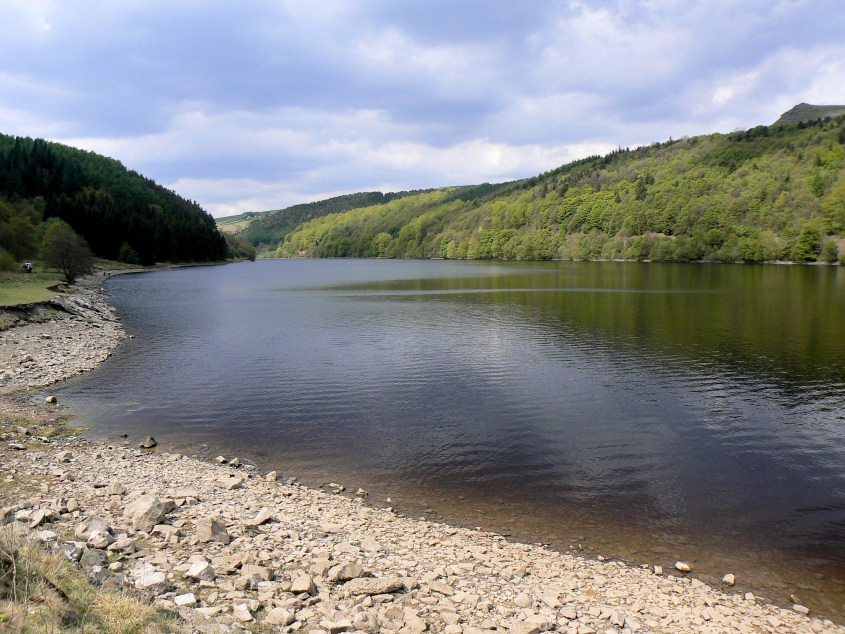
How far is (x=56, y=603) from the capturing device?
6.50m

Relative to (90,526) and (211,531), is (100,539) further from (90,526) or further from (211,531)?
(211,531)

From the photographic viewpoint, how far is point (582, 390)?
25.8m

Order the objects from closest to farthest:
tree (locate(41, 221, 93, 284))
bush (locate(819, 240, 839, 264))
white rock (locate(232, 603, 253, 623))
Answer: white rock (locate(232, 603, 253, 623))
tree (locate(41, 221, 93, 284))
bush (locate(819, 240, 839, 264))

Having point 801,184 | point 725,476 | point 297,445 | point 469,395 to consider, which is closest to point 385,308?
point 469,395

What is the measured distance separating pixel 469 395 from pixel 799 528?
13884 mm

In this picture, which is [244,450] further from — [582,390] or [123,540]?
[582,390]

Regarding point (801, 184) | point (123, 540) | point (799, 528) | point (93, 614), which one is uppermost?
point (801, 184)

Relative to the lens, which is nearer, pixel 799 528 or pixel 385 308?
pixel 799 528

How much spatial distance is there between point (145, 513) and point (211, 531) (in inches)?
64.8

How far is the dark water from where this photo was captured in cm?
1304

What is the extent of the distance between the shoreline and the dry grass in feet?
3.18

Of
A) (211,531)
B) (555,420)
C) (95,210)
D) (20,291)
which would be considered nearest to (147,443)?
(211,531)

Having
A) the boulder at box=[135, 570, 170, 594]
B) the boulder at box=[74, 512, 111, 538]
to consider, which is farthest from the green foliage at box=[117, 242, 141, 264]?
the boulder at box=[135, 570, 170, 594]

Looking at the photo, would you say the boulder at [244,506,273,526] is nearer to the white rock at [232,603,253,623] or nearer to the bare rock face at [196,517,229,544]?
the bare rock face at [196,517,229,544]
